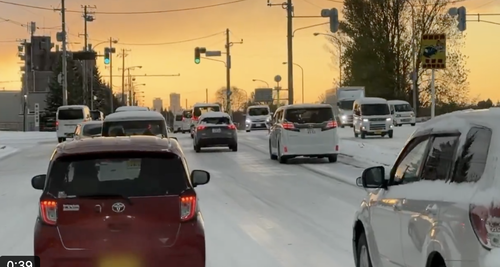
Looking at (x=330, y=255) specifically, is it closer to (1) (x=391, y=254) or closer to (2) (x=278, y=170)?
(1) (x=391, y=254)

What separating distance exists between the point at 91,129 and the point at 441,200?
21.5 meters

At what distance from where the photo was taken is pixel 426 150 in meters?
6.55

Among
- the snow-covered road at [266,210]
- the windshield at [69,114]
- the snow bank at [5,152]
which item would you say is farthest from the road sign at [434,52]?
the windshield at [69,114]

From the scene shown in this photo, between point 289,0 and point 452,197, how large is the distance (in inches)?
1621

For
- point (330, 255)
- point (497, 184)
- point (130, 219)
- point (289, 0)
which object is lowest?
point (330, 255)

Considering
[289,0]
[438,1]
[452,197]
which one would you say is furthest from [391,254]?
[438,1]

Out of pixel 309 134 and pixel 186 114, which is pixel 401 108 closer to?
pixel 186 114

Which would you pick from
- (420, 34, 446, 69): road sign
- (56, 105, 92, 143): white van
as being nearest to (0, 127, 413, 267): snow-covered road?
(420, 34, 446, 69): road sign

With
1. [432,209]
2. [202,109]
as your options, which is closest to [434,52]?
[432,209]

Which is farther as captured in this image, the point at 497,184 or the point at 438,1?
the point at 438,1

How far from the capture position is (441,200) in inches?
220

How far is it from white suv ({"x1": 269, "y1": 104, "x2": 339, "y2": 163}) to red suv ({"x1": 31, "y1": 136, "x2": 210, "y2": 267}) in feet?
61.5

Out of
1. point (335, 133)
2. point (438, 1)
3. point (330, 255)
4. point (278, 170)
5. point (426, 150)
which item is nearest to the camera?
point (426, 150)

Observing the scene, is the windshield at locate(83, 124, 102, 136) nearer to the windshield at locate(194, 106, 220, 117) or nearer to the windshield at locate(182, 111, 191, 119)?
the windshield at locate(194, 106, 220, 117)
